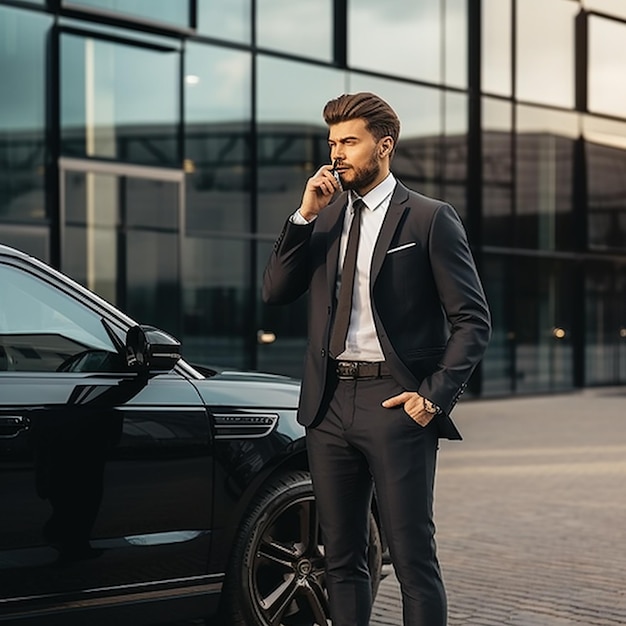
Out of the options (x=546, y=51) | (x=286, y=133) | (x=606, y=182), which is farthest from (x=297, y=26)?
(x=606, y=182)

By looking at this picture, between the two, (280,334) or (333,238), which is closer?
(333,238)

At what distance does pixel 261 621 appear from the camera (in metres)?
5.05

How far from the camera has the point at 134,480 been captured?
15.1 ft

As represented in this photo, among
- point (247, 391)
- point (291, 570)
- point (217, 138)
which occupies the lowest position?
point (291, 570)

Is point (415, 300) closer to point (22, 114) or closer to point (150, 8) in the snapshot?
point (22, 114)

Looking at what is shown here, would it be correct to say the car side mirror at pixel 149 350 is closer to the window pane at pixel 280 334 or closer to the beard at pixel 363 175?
the beard at pixel 363 175

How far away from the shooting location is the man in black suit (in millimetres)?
3941

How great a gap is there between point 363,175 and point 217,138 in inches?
539

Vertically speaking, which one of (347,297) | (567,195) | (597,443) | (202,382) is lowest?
(597,443)

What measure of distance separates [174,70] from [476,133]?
23.3ft

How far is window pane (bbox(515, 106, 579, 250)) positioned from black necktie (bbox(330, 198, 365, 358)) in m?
18.9

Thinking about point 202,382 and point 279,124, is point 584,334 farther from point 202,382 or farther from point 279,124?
point 202,382

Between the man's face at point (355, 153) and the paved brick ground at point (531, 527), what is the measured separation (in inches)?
102

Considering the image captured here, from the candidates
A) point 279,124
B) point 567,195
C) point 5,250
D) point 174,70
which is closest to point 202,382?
point 5,250
